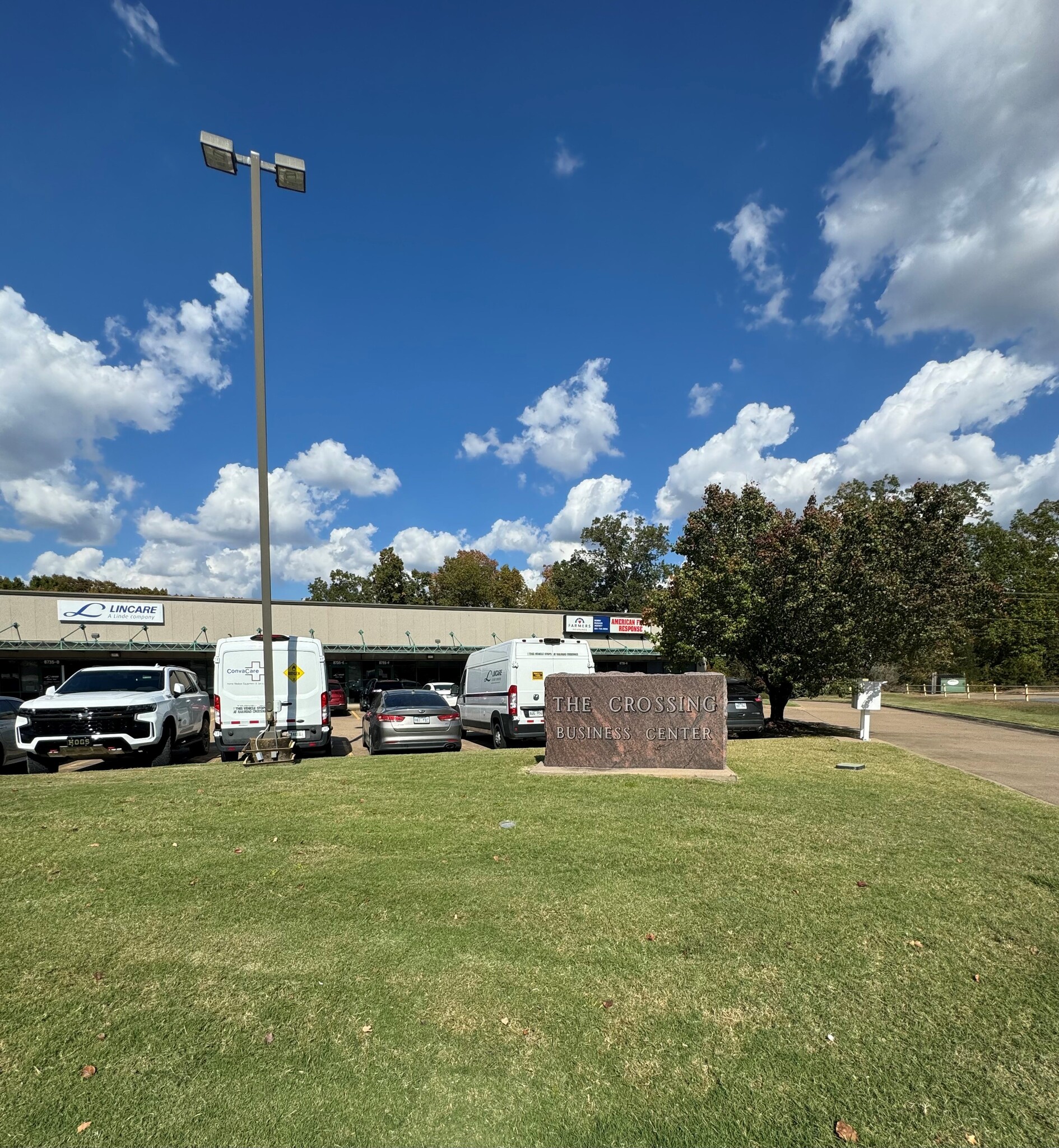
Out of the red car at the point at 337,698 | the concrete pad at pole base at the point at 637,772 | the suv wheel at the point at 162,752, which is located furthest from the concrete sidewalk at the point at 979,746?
the red car at the point at 337,698

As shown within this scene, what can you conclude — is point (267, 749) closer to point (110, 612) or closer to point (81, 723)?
point (81, 723)

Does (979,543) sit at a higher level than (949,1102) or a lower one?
higher

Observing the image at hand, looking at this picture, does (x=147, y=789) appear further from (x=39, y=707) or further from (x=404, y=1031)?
(x=404, y=1031)

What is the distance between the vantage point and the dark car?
1666 centimetres

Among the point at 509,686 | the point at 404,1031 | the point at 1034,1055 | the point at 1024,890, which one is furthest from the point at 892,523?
the point at 404,1031

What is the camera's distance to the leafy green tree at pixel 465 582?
2849 inches

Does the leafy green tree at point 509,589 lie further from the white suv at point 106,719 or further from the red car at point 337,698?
the white suv at point 106,719

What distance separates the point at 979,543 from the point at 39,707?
74809 mm

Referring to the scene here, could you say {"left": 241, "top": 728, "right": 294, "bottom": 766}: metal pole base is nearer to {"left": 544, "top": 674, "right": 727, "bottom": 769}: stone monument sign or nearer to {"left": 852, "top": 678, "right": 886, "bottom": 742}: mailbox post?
{"left": 544, "top": 674, "right": 727, "bottom": 769}: stone monument sign

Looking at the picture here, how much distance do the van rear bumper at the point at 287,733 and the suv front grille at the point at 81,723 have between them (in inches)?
65.3

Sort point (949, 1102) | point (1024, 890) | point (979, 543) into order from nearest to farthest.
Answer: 1. point (949, 1102)
2. point (1024, 890)
3. point (979, 543)

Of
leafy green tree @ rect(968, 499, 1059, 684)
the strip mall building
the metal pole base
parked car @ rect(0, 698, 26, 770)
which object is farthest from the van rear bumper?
leafy green tree @ rect(968, 499, 1059, 684)

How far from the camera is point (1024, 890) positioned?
15.6 ft

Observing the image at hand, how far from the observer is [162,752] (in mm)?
10984
